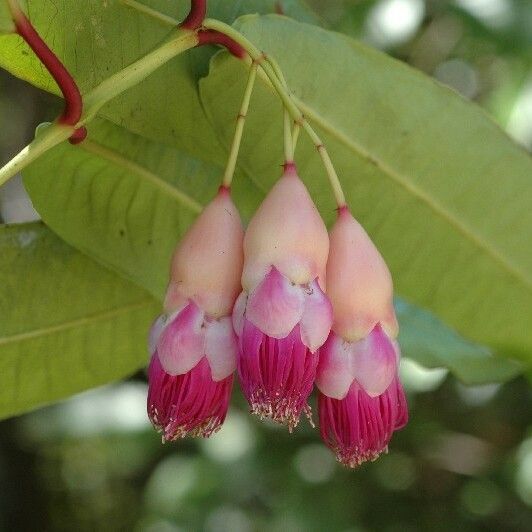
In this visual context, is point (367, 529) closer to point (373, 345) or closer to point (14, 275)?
point (14, 275)

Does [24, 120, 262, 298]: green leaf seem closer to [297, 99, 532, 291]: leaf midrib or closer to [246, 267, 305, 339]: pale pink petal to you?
[297, 99, 532, 291]: leaf midrib

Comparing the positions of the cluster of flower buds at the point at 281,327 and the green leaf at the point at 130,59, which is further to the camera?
the green leaf at the point at 130,59

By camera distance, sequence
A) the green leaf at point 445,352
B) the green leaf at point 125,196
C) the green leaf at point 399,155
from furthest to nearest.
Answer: the green leaf at point 445,352 < the green leaf at point 125,196 < the green leaf at point 399,155

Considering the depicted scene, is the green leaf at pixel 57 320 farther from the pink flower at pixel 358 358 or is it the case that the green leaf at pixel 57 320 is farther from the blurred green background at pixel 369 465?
the blurred green background at pixel 369 465

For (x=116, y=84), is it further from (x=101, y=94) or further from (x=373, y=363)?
(x=373, y=363)

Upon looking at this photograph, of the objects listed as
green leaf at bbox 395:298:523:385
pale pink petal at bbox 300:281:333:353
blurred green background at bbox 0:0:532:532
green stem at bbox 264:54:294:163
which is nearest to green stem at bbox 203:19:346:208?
green stem at bbox 264:54:294:163

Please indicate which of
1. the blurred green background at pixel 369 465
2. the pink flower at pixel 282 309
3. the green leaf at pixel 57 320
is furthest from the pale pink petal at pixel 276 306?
the blurred green background at pixel 369 465
